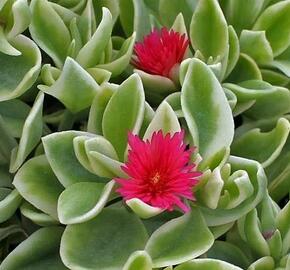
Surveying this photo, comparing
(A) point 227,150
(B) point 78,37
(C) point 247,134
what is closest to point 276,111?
(C) point 247,134

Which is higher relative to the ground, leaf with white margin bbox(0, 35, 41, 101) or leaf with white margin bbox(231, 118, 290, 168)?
leaf with white margin bbox(0, 35, 41, 101)

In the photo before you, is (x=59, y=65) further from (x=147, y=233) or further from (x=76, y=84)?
(x=147, y=233)

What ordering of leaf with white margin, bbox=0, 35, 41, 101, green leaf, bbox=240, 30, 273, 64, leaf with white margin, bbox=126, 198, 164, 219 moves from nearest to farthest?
leaf with white margin, bbox=126, 198, 164, 219
leaf with white margin, bbox=0, 35, 41, 101
green leaf, bbox=240, 30, 273, 64

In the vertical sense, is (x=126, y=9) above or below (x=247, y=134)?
above

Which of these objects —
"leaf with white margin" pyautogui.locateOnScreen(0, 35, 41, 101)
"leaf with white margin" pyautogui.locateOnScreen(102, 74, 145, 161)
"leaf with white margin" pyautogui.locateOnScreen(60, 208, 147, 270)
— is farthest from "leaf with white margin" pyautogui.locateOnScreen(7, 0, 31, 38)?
"leaf with white margin" pyautogui.locateOnScreen(60, 208, 147, 270)

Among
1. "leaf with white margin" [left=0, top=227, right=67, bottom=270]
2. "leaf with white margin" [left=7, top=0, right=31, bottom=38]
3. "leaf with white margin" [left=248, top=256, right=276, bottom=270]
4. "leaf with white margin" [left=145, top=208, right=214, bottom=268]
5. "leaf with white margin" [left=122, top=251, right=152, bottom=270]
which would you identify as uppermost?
"leaf with white margin" [left=7, top=0, right=31, bottom=38]

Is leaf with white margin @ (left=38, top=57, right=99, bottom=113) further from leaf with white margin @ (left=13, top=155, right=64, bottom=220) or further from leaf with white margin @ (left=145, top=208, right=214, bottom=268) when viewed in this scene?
leaf with white margin @ (left=145, top=208, right=214, bottom=268)

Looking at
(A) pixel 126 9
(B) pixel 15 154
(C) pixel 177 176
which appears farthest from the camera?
(A) pixel 126 9

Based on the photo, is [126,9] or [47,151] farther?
[126,9]
